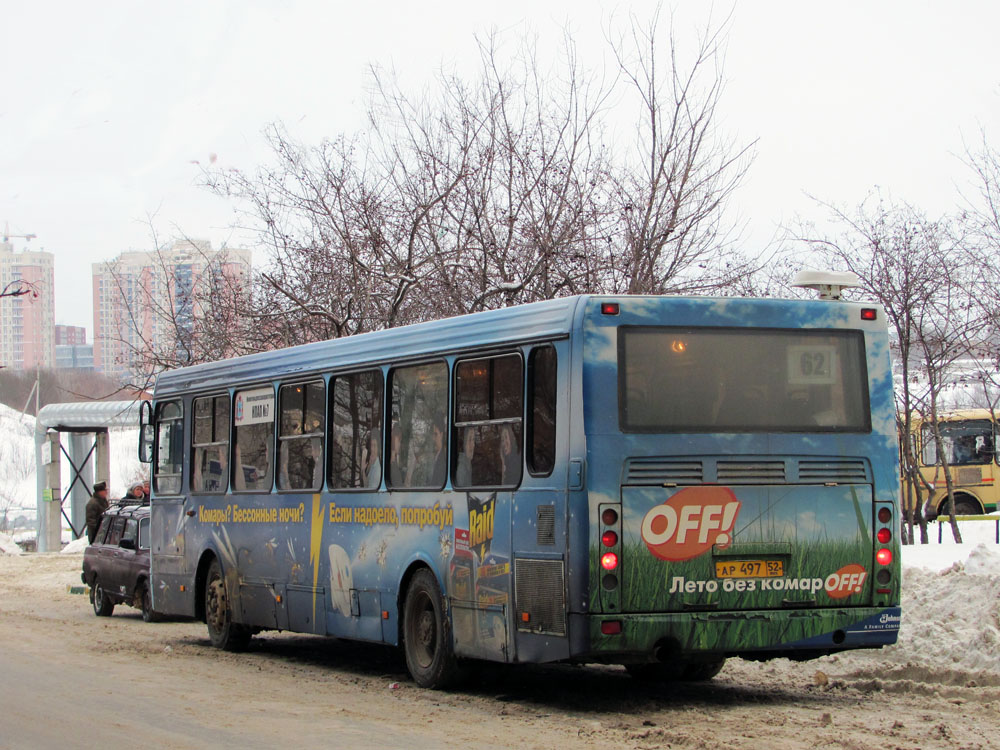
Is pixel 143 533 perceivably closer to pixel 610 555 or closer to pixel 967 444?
pixel 610 555

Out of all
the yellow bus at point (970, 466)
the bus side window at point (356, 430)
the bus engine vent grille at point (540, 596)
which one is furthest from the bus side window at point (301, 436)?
the yellow bus at point (970, 466)

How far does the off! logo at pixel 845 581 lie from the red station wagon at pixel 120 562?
38.9ft

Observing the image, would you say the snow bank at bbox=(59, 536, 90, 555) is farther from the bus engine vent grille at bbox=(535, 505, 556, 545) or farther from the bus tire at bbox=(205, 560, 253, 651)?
the bus engine vent grille at bbox=(535, 505, 556, 545)

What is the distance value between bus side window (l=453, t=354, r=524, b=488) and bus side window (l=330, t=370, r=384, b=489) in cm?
139

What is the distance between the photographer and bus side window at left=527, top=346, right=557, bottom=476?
360 inches

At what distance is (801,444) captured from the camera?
920cm

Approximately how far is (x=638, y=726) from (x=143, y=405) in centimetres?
938

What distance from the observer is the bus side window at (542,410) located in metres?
9.14

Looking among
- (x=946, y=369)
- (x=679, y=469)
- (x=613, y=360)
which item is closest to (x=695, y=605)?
(x=679, y=469)

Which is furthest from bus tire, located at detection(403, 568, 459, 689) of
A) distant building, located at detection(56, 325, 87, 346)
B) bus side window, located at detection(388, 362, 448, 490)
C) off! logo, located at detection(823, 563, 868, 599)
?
distant building, located at detection(56, 325, 87, 346)

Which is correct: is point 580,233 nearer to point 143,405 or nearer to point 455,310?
point 455,310

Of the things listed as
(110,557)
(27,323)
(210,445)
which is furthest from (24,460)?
(210,445)

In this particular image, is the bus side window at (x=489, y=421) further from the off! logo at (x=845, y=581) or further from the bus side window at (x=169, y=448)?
the bus side window at (x=169, y=448)

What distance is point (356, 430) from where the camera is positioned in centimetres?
1190
